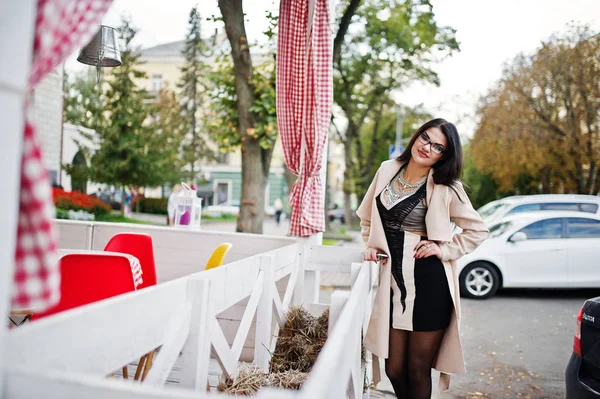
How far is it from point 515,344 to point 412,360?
4167mm

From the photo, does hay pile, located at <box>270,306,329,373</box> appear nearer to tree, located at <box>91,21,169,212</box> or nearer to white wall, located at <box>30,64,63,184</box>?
white wall, located at <box>30,64,63,184</box>

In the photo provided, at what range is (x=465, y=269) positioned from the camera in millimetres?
9336

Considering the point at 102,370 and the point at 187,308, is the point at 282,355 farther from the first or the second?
the point at 102,370

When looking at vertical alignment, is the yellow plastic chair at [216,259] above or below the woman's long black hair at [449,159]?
below

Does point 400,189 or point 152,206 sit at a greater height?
point 400,189

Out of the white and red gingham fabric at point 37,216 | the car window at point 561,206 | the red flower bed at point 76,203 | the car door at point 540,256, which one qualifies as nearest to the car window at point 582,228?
the car door at point 540,256

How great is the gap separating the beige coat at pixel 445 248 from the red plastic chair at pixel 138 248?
2.27 m

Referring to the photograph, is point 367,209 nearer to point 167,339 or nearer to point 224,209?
point 167,339

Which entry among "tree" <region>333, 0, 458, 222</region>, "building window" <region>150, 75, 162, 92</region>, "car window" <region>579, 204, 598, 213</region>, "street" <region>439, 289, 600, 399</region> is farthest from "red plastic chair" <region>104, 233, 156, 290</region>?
Result: "building window" <region>150, 75, 162, 92</region>

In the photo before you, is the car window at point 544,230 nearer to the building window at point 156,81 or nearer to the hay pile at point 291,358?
the hay pile at point 291,358

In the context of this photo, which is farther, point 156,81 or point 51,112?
point 156,81

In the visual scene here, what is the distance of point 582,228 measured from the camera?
30.1 ft

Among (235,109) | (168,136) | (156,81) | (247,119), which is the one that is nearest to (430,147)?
(247,119)

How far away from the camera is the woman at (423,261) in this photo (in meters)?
3.12
